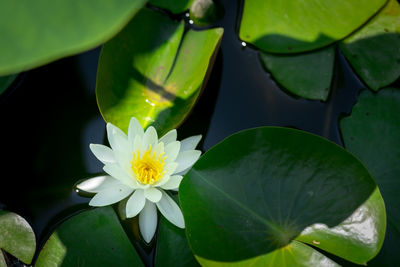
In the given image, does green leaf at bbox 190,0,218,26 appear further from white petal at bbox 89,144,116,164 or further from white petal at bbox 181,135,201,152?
white petal at bbox 89,144,116,164

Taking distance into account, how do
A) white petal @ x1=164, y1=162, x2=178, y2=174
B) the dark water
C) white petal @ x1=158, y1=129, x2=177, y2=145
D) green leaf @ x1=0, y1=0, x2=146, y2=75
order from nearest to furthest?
green leaf @ x1=0, y1=0, x2=146, y2=75 < white petal @ x1=164, y1=162, x2=178, y2=174 < white petal @ x1=158, y1=129, x2=177, y2=145 < the dark water

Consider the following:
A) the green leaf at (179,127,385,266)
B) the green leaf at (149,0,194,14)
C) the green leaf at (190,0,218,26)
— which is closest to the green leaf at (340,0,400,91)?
the green leaf at (179,127,385,266)

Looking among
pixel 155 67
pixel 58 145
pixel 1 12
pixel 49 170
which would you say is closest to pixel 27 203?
pixel 49 170

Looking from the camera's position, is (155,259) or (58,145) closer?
(155,259)

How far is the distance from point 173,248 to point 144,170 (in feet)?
1.43

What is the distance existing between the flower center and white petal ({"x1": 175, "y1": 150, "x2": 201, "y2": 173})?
0.10 metres

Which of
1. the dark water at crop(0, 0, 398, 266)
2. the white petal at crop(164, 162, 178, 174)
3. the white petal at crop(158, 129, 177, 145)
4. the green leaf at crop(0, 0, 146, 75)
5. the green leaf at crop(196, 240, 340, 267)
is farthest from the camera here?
the dark water at crop(0, 0, 398, 266)

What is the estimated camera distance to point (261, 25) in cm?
204

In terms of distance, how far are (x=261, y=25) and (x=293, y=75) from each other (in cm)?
38

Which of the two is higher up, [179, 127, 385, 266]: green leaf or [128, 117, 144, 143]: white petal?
[128, 117, 144, 143]: white petal

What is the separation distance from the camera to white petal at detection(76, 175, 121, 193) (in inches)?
68.3

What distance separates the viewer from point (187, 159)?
1735 mm

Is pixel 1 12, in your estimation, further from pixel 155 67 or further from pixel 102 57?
pixel 155 67

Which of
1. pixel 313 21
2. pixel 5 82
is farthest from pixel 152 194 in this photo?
pixel 313 21
